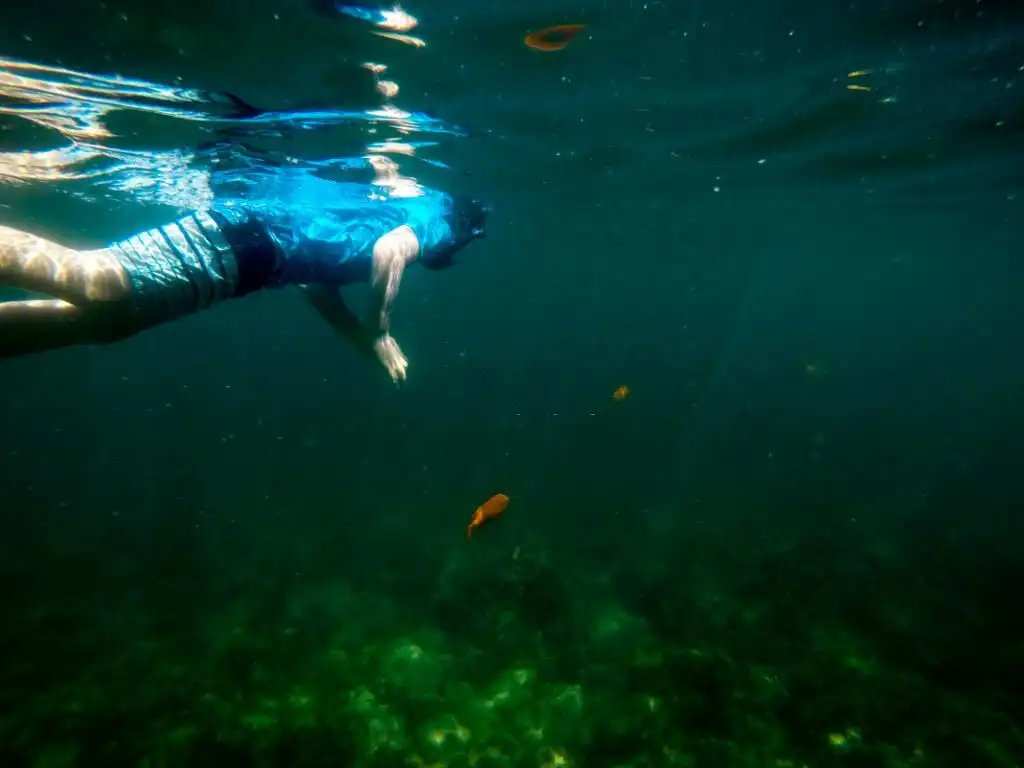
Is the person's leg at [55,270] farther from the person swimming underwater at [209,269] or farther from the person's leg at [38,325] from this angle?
the person's leg at [38,325]

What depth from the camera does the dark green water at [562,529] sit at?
6879 mm

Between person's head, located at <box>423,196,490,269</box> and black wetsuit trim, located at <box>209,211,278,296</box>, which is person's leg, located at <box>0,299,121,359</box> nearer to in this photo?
black wetsuit trim, located at <box>209,211,278,296</box>

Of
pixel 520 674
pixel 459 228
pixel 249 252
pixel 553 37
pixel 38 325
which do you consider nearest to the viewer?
pixel 38 325

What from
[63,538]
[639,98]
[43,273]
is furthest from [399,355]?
[63,538]

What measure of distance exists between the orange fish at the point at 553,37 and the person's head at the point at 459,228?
9.48 feet

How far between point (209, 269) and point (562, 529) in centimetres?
1060

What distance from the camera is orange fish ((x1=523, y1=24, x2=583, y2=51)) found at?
9.16 metres

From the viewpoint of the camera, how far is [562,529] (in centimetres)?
1380

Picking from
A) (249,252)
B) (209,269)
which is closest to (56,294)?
(209,269)

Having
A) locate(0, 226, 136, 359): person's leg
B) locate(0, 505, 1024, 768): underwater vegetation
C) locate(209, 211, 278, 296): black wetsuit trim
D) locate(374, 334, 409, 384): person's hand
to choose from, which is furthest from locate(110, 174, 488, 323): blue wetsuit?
locate(0, 505, 1024, 768): underwater vegetation

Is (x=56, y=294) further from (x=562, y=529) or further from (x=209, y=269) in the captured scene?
(x=562, y=529)

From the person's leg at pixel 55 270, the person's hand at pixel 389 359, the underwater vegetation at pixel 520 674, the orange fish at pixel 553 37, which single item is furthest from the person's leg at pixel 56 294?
the orange fish at pixel 553 37

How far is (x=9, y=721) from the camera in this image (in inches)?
269

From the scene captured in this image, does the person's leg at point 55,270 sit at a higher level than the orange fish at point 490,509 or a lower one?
higher
